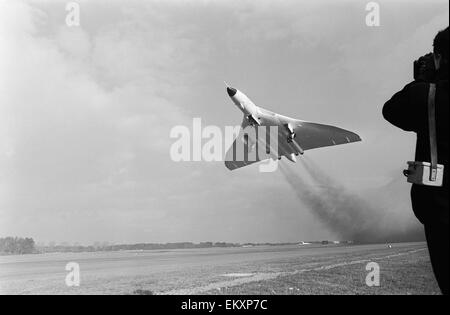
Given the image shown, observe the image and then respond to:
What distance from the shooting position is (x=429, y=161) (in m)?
3.77

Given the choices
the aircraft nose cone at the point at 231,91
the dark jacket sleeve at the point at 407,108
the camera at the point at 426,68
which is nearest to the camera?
the dark jacket sleeve at the point at 407,108

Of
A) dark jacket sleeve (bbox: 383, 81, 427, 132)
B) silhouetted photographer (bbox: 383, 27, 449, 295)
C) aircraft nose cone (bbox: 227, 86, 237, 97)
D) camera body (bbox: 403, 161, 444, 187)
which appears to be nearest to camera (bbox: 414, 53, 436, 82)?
silhouetted photographer (bbox: 383, 27, 449, 295)

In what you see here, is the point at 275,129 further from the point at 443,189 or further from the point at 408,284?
the point at 443,189

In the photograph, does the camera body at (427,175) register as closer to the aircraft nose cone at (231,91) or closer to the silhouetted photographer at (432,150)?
the silhouetted photographer at (432,150)

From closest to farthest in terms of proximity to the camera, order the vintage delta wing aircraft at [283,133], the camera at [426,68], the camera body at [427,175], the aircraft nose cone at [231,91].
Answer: the camera body at [427,175]
the camera at [426,68]
the aircraft nose cone at [231,91]
the vintage delta wing aircraft at [283,133]

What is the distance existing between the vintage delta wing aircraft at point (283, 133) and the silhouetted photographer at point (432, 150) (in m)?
23.5

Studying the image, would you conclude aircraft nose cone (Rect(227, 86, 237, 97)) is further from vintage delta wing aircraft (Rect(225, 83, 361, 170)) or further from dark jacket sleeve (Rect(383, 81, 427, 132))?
dark jacket sleeve (Rect(383, 81, 427, 132))

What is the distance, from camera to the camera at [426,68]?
4.04m

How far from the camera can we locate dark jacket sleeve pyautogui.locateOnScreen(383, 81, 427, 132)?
379 cm

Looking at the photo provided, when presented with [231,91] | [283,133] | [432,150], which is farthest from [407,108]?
[283,133]

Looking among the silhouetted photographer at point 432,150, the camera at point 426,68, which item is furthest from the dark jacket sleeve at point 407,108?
the camera at point 426,68

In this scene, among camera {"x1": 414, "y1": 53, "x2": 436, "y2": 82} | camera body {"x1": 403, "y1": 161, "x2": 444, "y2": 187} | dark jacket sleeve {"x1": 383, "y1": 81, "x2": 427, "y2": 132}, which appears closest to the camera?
camera body {"x1": 403, "y1": 161, "x2": 444, "y2": 187}
